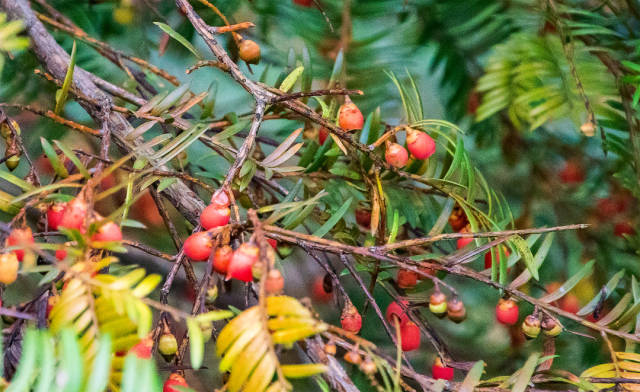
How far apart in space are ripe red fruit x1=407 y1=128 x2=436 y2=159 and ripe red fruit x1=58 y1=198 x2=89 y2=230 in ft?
0.64

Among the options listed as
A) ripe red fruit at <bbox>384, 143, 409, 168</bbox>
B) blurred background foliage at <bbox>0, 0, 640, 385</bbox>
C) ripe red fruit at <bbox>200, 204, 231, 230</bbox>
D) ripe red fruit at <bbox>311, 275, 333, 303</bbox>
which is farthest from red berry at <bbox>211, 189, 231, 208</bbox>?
ripe red fruit at <bbox>311, 275, 333, 303</bbox>

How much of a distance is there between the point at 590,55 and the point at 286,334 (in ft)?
1.50

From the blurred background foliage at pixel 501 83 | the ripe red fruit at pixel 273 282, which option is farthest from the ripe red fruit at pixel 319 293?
the ripe red fruit at pixel 273 282

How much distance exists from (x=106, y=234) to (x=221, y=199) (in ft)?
0.17

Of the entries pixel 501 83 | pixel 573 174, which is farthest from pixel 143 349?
pixel 573 174

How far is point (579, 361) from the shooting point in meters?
0.58

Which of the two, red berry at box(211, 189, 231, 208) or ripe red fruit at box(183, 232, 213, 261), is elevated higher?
red berry at box(211, 189, 231, 208)

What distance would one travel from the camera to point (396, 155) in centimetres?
36

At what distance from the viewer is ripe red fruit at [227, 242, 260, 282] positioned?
0.25m

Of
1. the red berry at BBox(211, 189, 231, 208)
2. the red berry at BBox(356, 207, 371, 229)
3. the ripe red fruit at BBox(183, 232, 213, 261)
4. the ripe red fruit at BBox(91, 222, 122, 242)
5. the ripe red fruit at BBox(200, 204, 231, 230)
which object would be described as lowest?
the red berry at BBox(356, 207, 371, 229)

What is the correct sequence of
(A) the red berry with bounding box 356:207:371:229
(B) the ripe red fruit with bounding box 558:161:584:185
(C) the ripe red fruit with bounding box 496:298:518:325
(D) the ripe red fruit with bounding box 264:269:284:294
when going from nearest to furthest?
(D) the ripe red fruit with bounding box 264:269:284:294 → (C) the ripe red fruit with bounding box 496:298:518:325 → (A) the red berry with bounding box 356:207:371:229 → (B) the ripe red fruit with bounding box 558:161:584:185

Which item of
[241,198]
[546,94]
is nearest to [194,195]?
[241,198]

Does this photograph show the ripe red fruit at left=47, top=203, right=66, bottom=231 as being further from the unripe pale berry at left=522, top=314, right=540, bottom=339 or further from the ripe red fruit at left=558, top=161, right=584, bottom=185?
the ripe red fruit at left=558, top=161, right=584, bottom=185

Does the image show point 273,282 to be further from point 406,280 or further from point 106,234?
point 406,280
